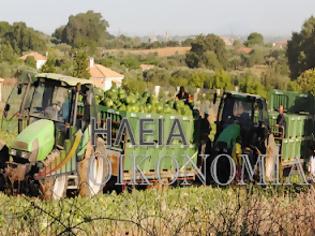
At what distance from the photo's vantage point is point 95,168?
12.1 m

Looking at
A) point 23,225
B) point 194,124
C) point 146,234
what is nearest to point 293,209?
point 146,234

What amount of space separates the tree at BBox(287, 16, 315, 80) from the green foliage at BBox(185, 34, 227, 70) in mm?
11996

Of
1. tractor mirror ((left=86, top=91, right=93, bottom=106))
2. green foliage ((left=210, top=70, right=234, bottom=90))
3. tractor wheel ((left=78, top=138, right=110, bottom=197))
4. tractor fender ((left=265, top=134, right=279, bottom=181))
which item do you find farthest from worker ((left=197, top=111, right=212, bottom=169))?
green foliage ((left=210, top=70, right=234, bottom=90))

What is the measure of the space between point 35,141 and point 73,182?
3.94 ft

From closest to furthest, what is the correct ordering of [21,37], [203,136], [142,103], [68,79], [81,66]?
1. [68,79]
2. [142,103]
3. [203,136]
4. [81,66]
5. [21,37]

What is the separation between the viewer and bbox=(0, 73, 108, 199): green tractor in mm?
10578

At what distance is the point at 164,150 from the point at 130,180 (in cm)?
104

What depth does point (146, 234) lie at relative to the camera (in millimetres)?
5617

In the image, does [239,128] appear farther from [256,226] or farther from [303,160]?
[256,226]

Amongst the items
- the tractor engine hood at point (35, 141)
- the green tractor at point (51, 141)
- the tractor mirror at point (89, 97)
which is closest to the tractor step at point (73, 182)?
the green tractor at point (51, 141)

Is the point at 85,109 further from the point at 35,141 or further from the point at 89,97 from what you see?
the point at 35,141

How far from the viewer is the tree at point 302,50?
61219mm

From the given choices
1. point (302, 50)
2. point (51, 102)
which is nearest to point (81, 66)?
point (302, 50)

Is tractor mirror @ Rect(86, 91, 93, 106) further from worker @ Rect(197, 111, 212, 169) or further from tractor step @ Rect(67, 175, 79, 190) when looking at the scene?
worker @ Rect(197, 111, 212, 169)
